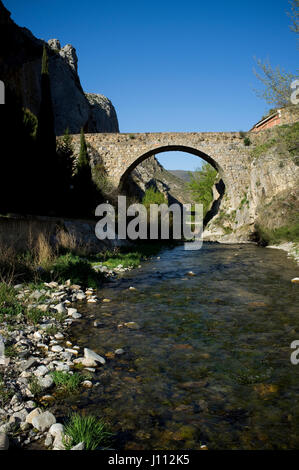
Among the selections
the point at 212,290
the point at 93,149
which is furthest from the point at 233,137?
the point at 212,290

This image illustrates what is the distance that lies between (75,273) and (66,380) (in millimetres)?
5712

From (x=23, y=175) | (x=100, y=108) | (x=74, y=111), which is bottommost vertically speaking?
(x=23, y=175)

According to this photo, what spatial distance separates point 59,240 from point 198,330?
933cm

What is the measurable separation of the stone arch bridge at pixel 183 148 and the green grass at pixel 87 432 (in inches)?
1114

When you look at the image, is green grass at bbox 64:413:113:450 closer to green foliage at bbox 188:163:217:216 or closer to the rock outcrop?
green foliage at bbox 188:163:217:216

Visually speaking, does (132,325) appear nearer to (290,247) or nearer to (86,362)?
(86,362)

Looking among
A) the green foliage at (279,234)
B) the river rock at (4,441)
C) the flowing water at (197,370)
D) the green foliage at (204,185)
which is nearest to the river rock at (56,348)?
the flowing water at (197,370)

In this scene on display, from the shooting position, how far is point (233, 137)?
96.1ft

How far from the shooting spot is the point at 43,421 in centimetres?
272

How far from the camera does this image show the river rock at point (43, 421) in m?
2.68

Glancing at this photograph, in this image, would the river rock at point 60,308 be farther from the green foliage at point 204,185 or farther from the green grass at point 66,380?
the green foliage at point 204,185

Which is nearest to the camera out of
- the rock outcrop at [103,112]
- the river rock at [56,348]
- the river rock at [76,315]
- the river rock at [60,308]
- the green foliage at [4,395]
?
the green foliage at [4,395]

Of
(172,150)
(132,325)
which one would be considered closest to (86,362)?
(132,325)

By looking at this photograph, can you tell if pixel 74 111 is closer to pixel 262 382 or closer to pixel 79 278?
pixel 79 278
